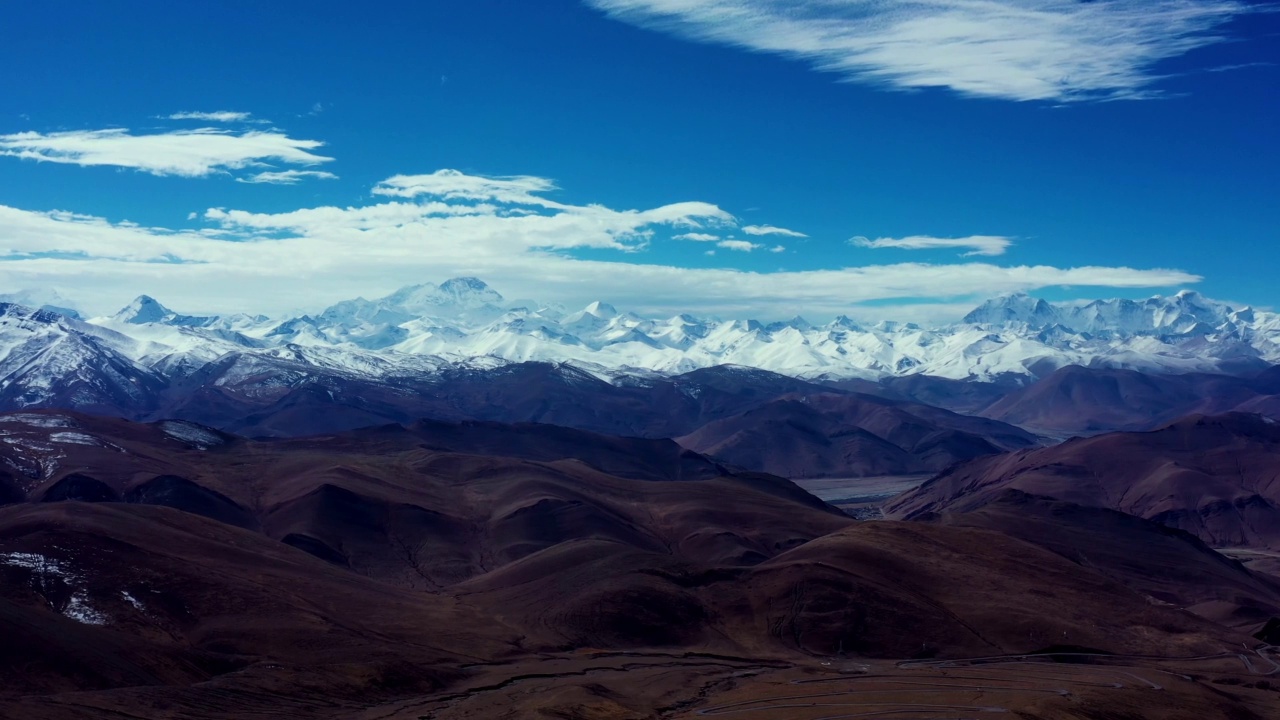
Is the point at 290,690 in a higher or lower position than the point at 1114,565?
higher

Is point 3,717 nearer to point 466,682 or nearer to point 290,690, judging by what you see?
point 290,690

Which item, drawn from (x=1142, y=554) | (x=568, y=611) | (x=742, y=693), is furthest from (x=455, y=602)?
(x=1142, y=554)

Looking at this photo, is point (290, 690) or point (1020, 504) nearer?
point (290, 690)

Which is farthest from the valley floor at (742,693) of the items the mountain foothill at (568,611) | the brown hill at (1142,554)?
the brown hill at (1142,554)

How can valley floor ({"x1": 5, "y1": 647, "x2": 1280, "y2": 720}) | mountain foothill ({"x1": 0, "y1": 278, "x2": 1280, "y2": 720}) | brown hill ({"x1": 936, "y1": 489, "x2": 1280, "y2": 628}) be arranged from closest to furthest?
valley floor ({"x1": 5, "y1": 647, "x2": 1280, "y2": 720}) < mountain foothill ({"x1": 0, "y1": 278, "x2": 1280, "y2": 720}) < brown hill ({"x1": 936, "y1": 489, "x2": 1280, "y2": 628})

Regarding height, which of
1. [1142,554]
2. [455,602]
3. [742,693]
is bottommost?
[1142,554]

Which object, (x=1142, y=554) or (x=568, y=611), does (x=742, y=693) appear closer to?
(x=568, y=611)

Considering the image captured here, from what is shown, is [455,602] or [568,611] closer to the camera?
[568,611]

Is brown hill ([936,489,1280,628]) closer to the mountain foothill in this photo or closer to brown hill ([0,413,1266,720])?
the mountain foothill

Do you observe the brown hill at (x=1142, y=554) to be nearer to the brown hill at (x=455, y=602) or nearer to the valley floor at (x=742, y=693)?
the brown hill at (x=455, y=602)

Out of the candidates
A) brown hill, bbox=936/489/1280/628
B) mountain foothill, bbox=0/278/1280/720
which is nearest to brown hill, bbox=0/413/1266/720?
mountain foothill, bbox=0/278/1280/720

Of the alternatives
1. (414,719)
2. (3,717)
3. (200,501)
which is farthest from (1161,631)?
(200,501)
